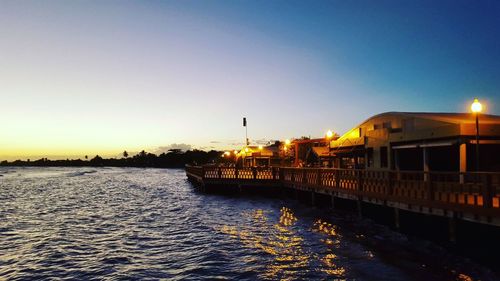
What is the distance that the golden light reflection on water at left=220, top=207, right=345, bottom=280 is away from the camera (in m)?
13.2

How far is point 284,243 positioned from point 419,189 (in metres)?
6.12

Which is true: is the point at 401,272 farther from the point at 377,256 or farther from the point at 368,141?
the point at 368,141

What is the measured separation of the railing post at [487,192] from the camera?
1259 centimetres

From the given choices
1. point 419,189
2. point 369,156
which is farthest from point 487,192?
point 369,156

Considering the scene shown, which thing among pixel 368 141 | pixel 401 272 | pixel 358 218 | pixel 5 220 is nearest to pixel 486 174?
pixel 401 272

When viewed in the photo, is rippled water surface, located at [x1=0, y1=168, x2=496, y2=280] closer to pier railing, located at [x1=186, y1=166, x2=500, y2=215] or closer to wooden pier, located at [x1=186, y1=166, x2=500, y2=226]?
wooden pier, located at [x1=186, y1=166, x2=500, y2=226]

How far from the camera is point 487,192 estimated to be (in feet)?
41.7

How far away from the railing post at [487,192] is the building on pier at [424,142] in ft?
16.8

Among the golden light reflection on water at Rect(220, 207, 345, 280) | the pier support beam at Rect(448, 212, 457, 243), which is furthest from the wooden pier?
the golden light reflection on water at Rect(220, 207, 345, 280)

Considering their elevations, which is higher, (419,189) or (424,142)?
(424,142)

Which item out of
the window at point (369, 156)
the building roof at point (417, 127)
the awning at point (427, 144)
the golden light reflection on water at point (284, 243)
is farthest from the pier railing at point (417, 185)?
the window at point (369, 156)

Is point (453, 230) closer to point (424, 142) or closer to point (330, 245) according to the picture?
point (330, 245)

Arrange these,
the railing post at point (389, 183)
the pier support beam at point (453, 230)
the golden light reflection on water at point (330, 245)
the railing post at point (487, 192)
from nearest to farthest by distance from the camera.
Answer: the railing post at point (487, 192), the golden light reflection on water at point (330, 245), the pier support beam at point (453, 230), the railing post at point (389, 183)

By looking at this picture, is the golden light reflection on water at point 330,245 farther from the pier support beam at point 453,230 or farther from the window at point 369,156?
the window at point 369,156
